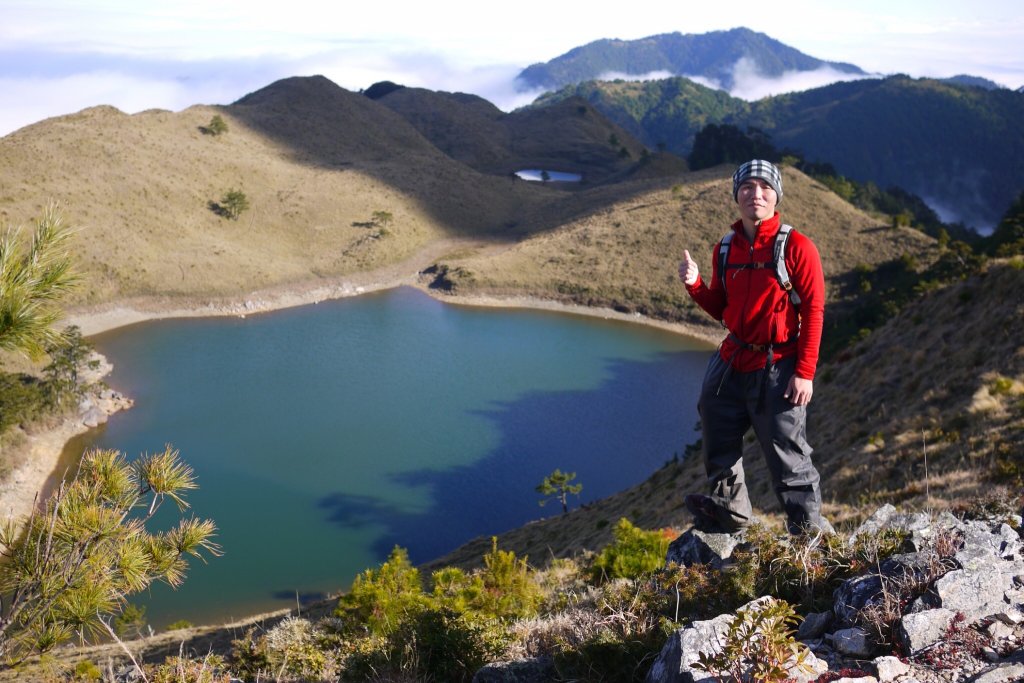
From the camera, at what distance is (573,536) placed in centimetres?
2008

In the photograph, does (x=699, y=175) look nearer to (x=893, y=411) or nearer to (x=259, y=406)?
(x=259, y=406)

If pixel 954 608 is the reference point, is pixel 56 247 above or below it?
above

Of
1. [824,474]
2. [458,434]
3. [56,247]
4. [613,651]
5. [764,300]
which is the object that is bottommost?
[458,434]

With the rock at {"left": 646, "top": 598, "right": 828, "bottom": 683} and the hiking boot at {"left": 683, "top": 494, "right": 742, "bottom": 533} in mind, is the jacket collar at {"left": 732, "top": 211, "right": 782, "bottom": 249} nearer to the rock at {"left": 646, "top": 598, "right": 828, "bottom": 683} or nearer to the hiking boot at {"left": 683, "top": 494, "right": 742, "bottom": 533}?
the hiking boot at {"left": 683, "top": 494, "right": 742, "bottom": 533}

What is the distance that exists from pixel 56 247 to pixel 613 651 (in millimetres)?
5206

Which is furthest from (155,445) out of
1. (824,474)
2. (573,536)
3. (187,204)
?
(187,204)

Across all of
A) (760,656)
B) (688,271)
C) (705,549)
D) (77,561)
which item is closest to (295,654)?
(77,561)

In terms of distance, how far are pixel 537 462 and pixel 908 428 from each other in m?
18.3

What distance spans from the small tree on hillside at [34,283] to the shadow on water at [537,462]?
1994 centimetres

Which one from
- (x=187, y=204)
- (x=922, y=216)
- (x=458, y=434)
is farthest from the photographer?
(x=922, y=216)

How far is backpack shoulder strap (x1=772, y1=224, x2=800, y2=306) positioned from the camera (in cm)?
583

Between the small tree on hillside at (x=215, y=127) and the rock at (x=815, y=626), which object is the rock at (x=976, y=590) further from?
the small tree on hillside at (x=215, y=127)

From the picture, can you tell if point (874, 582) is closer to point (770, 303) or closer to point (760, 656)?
point (760, 656)

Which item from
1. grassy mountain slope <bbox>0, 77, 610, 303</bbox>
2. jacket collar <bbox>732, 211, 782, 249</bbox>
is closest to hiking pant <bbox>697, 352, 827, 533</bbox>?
jacket collar <bbox>732, 211, 782, 249</bbox>
